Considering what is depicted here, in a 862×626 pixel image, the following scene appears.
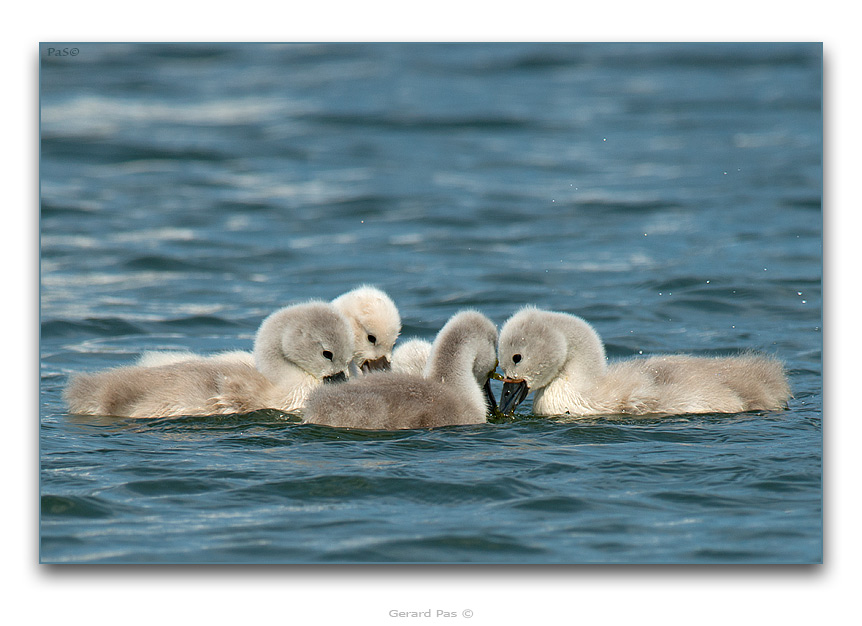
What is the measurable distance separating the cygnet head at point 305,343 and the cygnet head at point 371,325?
477 mm

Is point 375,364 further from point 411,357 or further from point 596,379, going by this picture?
point 596,379

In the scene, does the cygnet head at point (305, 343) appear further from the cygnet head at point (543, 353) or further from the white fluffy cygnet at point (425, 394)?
the cygnet head at point (543, 353)

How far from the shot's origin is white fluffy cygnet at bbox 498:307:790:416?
26.3 feet

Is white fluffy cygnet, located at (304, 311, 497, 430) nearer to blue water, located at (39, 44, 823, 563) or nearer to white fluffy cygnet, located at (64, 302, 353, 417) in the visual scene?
blue water, located at (39, 44, 823, 563)

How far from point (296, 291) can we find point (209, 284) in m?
0.87

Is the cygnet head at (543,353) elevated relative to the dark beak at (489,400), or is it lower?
elevated

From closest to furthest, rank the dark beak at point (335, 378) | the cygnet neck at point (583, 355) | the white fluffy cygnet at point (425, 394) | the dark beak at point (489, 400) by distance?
Answer: the white fluffy cygnet at point (425, 394), the cygnet neck at point (583, 355), the dark beak at point (335, 378), the dark beak at point (489, 400)

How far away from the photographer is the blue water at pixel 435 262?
620 cm

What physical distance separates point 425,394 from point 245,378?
1270 mm

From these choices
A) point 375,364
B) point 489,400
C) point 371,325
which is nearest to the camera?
point 489,400

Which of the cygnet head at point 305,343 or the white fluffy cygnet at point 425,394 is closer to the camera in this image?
the white fluffy cygnet at point 425,394

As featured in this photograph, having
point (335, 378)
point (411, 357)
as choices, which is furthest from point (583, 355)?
point (335, 378)

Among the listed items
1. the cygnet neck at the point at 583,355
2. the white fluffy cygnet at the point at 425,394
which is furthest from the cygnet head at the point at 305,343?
the cygnet neck at the point at 583,355

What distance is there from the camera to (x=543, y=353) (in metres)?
8.05
